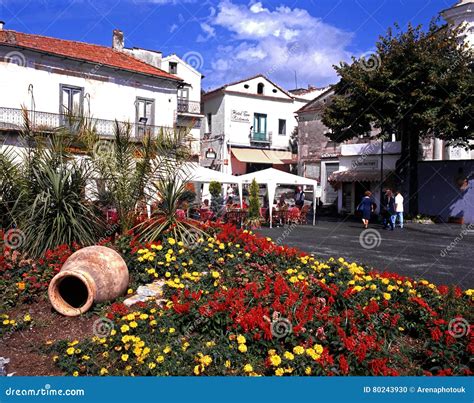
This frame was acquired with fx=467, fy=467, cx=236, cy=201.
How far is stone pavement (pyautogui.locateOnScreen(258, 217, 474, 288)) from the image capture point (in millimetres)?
10016

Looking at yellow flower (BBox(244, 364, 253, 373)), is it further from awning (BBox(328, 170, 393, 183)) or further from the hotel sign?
the hotel sign

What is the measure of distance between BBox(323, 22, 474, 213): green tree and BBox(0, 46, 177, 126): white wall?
32.9 feet

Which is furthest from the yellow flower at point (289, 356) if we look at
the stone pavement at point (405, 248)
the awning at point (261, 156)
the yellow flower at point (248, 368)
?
the awning at point (261, 156)

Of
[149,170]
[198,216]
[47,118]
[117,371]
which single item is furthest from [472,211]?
[117,371]

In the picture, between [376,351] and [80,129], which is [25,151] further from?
[376,351]

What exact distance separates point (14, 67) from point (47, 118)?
2.70 metres

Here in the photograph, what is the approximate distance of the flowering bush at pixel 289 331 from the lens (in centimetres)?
431

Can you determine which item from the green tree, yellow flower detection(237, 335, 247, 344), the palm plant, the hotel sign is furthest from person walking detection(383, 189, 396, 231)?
the hotel sign

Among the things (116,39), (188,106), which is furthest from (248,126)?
(116,39)

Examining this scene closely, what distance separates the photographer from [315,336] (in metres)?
4.69

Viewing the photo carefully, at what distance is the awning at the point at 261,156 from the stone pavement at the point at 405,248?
60.2 ft

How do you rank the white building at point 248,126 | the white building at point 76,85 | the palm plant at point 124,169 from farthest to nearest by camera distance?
the white building at point 248,126, the white building at point 76,85, the palm plant at point 124,169

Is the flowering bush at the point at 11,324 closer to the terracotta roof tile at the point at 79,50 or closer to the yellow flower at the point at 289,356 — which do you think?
the yellow flower at the point at 289,356

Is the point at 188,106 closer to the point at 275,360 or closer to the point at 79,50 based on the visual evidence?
the point at 79,50
